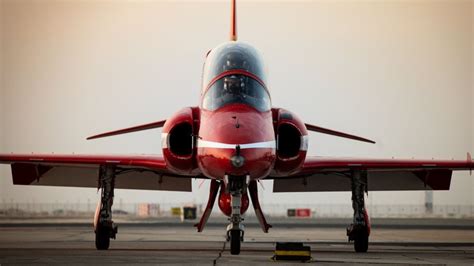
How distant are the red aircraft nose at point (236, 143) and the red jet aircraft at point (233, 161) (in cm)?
2

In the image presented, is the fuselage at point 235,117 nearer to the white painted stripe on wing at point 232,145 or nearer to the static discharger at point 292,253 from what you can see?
the white painted stripe on wing at point 232,145

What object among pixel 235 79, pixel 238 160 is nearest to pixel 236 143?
pixel 238 160

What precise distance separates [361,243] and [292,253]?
4.58 meters

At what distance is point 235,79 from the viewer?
21.3 m

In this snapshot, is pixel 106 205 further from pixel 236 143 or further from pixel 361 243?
pixel 236 143

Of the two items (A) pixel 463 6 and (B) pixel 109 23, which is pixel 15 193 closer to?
(B) pixel 109 23

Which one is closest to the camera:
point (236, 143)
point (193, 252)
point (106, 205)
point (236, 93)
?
point (236, 143)

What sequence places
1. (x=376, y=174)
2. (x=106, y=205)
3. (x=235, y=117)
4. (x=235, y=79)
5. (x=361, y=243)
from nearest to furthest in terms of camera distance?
(x=235, y=117)
(x=235, y=79)
(x=361, y=243)
(x=106, y=205)
(x=376, y=174)

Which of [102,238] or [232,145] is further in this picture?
[102,238]

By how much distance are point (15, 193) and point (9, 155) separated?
2519 cm

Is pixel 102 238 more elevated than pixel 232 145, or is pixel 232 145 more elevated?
pixel 232 145

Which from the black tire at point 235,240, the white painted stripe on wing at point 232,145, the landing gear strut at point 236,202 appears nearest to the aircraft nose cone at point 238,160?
the white painted stripe on wing at point 232,145

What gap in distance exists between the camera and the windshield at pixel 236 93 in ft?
69.1

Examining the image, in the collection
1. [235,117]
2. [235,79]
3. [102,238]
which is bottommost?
[102,238]
